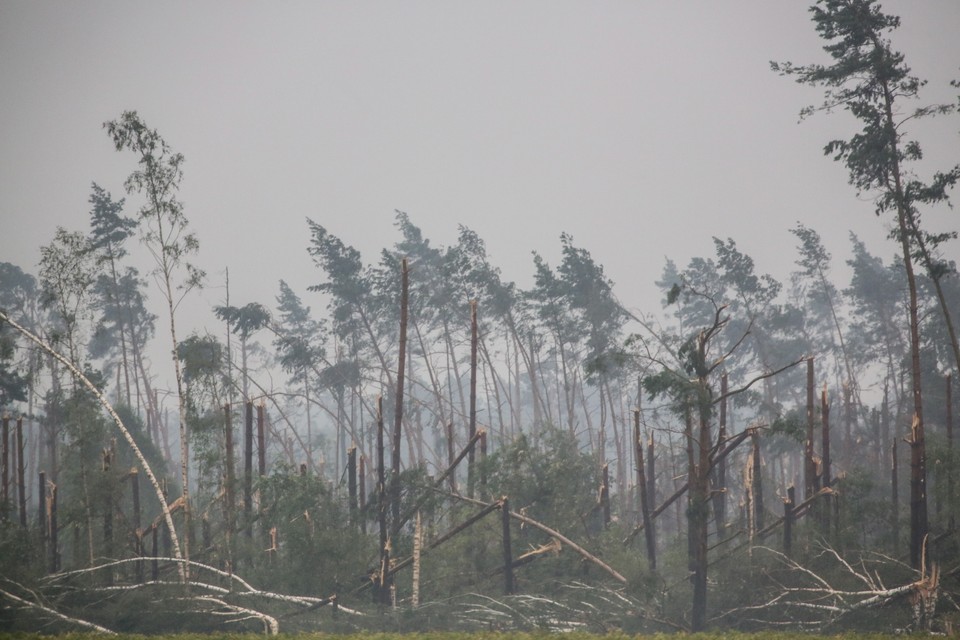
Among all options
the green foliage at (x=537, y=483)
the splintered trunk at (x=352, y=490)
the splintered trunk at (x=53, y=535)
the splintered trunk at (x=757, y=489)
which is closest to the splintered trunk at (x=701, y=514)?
the splintered trunk at (x=757, y=489)

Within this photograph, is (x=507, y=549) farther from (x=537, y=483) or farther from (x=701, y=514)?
(x=701, y=514)

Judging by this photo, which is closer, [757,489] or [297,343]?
[757,489]

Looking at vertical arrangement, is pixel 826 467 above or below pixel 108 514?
above

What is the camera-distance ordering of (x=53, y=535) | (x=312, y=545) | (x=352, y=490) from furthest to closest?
1. (x=53, y=535)
2. (x=352, y=490)
3. (x=312, y=545)

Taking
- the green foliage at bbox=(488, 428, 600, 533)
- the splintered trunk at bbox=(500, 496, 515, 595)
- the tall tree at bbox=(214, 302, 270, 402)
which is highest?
the tall tree at bbox=(214, 302, 270, 402)

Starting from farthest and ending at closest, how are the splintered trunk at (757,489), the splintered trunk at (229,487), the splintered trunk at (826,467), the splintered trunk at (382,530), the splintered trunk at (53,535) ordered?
1. the splintered trunk at (53,535)
2. the splintered trunk at (229,487)
3. the splintered trunk at (757,489)
4. the splintered trunk at (826,467)
5. the splintered trunk at (382,530)

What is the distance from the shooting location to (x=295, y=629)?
21781 mm

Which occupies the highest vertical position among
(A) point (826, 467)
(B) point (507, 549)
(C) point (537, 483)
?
(A) point (826, 467)

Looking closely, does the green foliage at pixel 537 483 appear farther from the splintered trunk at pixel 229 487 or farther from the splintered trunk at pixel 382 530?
the splintered trunk at pixel 229 487

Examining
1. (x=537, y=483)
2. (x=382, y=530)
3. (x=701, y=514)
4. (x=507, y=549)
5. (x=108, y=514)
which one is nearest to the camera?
(x=701, y=514)

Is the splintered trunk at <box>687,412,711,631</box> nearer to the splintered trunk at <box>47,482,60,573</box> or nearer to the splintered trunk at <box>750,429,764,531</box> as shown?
the splintered trunk at <box>750,429,764,531</box>

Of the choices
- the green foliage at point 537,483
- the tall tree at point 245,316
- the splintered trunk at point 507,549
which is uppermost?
the tall tree at point 245,316

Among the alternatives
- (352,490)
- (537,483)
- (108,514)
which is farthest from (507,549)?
A: (108,514)

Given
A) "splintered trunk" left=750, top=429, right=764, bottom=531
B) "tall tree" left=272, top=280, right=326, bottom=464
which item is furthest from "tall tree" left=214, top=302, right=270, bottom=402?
"splintered trunk" left=750, top=429, right=764, bottom=531
